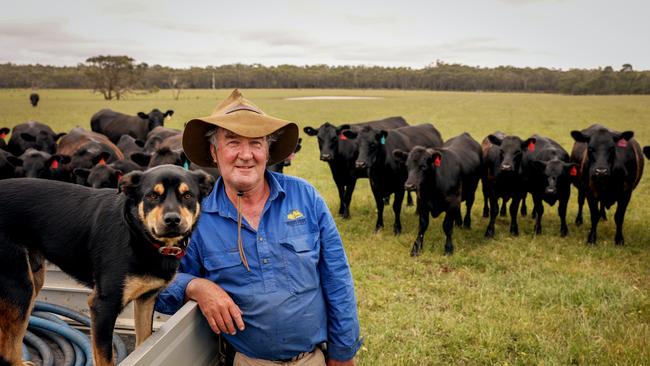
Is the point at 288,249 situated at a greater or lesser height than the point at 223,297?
greater

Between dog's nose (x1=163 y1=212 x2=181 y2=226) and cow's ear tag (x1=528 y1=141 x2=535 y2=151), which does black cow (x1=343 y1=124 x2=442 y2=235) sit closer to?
cow's ear tag (x1=528 y1=141 x2=535 y2=151)

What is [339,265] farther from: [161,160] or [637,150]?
[637,150]

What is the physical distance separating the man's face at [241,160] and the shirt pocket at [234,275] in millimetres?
375

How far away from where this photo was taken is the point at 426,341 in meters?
4.75

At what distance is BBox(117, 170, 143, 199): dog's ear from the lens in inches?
104

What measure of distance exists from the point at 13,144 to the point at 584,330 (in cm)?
1173

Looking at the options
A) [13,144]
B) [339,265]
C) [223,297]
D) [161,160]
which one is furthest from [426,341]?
[13,144]

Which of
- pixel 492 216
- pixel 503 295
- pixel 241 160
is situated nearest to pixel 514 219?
pixel 492 216

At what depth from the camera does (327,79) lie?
10888 centimetres

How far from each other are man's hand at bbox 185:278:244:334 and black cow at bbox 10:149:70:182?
19.7 feet

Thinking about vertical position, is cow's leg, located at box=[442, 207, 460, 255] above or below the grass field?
→ above

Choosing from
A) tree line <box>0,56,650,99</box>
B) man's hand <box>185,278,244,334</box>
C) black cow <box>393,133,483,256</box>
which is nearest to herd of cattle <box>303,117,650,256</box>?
black cow <box>393,133,483,256</box>

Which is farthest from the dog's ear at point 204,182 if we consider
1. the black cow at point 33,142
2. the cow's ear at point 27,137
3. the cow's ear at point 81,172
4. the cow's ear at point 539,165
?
the cow's ear at point 27,137

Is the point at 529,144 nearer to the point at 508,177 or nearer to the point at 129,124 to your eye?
the point at 508,177
